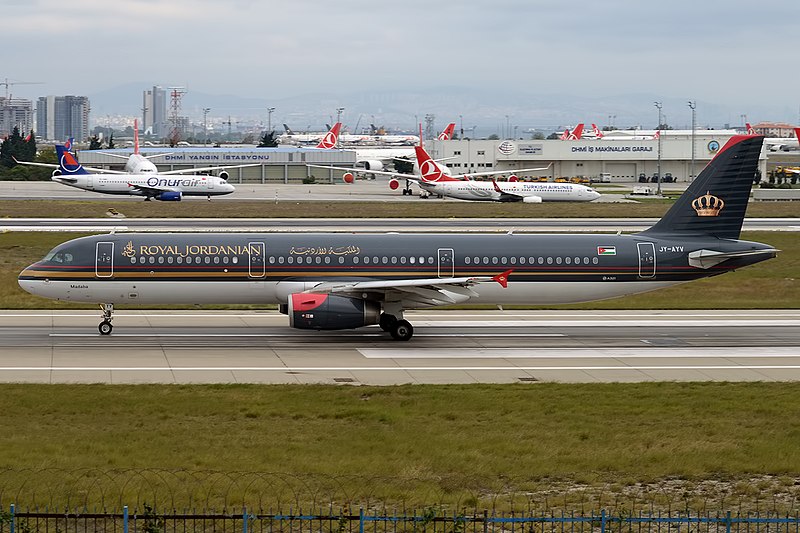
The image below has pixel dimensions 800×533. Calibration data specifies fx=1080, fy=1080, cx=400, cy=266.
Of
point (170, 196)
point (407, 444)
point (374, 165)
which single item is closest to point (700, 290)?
point (407, 444)

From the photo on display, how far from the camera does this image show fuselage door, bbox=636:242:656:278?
4062 centimetres

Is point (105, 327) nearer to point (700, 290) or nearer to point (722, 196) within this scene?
point (722, 196)

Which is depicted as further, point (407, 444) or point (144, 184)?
point (144, 184)

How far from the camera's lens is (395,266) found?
39.8m

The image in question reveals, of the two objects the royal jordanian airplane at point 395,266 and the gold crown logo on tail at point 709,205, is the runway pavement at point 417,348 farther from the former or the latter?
the gold crown logo on tail at point 709,205

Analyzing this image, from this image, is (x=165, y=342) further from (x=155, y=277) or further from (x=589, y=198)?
(x=589, y=198)

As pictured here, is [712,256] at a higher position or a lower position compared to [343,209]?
higher

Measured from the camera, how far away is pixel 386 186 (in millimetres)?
158000

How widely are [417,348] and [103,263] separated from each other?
11670mm

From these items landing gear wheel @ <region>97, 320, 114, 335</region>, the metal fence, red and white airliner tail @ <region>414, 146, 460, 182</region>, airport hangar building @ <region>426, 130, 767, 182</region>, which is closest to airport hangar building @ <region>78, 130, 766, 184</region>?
airport hangar building @ <region>426, 130, 767, 182</region>

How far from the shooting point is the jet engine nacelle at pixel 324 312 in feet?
122

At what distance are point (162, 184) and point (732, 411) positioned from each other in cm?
9411

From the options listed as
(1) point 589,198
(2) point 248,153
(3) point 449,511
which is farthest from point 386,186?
(3) point 449,511

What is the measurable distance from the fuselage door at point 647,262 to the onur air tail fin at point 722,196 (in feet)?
5.53
